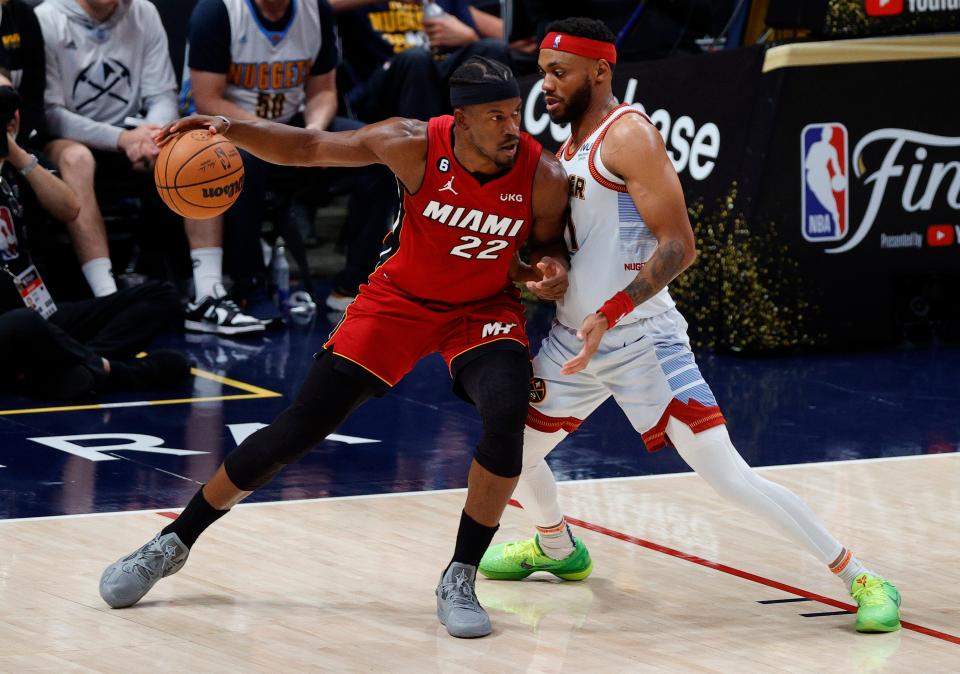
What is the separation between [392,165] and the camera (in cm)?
486

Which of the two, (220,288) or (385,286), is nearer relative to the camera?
(385,286)

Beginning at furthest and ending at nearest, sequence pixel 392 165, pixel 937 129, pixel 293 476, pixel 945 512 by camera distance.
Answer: pixel 937 129 < pixel 293 476 < pixel 945 512 < pixel 392 165

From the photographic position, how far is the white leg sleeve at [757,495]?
15.5 feet

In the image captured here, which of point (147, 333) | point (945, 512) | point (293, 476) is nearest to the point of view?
point (945, 512)

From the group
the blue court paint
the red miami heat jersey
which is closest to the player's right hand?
the red miami heat jersey

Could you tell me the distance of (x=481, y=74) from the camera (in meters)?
4.72

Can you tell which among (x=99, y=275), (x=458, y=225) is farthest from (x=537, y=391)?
(x=99, y=275)

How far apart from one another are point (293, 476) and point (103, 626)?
1895 millimetres

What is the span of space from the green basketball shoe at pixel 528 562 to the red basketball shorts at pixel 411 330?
0.72 meters

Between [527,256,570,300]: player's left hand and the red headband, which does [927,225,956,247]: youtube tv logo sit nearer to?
the red headband

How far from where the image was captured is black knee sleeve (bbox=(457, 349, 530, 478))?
4629 millimetres

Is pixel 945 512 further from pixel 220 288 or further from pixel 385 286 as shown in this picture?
pixel 220 288

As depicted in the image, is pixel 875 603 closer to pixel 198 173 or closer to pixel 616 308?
pixel 616 308

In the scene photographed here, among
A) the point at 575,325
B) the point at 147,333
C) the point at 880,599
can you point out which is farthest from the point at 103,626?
the point at 147,333
